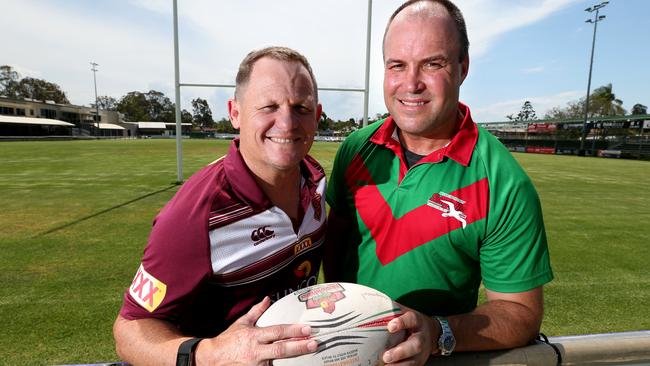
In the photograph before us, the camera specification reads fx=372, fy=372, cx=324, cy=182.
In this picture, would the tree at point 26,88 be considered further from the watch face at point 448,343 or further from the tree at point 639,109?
the tree at point 639,109

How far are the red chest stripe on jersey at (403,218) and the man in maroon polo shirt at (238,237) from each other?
0.78 ft

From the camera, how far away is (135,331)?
1290mm

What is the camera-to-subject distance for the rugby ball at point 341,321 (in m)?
1.14

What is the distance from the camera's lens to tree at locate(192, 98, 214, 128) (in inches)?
3585

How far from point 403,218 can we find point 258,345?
87cm

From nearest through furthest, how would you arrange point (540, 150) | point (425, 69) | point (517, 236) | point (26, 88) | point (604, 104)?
1. point (517, 236)
2. point (425, 69)
3. point (540, 150)
4. point (604, 104)
5. point (26, 88)

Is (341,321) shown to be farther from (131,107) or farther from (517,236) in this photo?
(131,107)

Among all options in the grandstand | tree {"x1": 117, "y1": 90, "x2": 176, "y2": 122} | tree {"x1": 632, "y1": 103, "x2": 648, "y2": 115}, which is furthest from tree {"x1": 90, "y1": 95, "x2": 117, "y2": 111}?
tree {"x1": 632, "y1": 103, "x2": 648, "y2": 115}

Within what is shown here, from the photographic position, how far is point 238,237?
1455 millimetres

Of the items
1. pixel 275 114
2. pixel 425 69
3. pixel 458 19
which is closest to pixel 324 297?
pixel 275 114

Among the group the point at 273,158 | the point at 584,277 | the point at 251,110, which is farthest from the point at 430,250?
the point at 584,277

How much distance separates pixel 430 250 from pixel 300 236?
57 centimetres

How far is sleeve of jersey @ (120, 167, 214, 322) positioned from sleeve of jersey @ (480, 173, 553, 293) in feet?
3.69

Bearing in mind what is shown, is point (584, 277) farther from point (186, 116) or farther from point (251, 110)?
point (186, 116)
